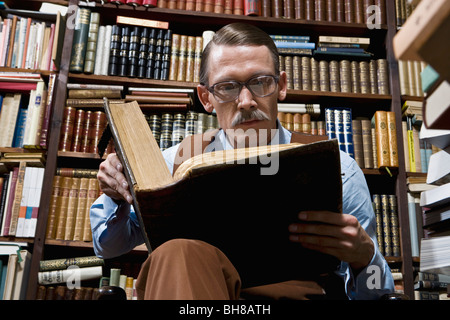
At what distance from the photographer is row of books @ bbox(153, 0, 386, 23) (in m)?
2.23

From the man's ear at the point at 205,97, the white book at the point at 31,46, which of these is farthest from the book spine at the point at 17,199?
the man's ear at the point at 205,97

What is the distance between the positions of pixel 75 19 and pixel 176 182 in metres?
1.85

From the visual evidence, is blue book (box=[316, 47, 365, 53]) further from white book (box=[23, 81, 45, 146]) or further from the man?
white book (box=[23, 81, 45, 146])

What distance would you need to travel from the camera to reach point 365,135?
211 cm

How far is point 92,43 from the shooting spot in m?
2.12

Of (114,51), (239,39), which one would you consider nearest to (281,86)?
(239,39)

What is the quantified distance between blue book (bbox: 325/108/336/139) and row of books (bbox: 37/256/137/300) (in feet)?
4.01

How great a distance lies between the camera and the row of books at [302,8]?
88.0 inches

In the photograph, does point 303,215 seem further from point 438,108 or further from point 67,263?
point 67,263

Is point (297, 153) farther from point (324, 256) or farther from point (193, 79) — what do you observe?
point (193, 79)

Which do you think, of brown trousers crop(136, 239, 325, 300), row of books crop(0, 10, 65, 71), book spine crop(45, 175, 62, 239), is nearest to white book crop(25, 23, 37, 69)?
row of books crop(0, 10, 65, 71)

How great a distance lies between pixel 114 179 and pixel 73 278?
112 centimetres

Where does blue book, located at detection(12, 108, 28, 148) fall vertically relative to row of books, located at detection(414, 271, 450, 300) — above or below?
above
